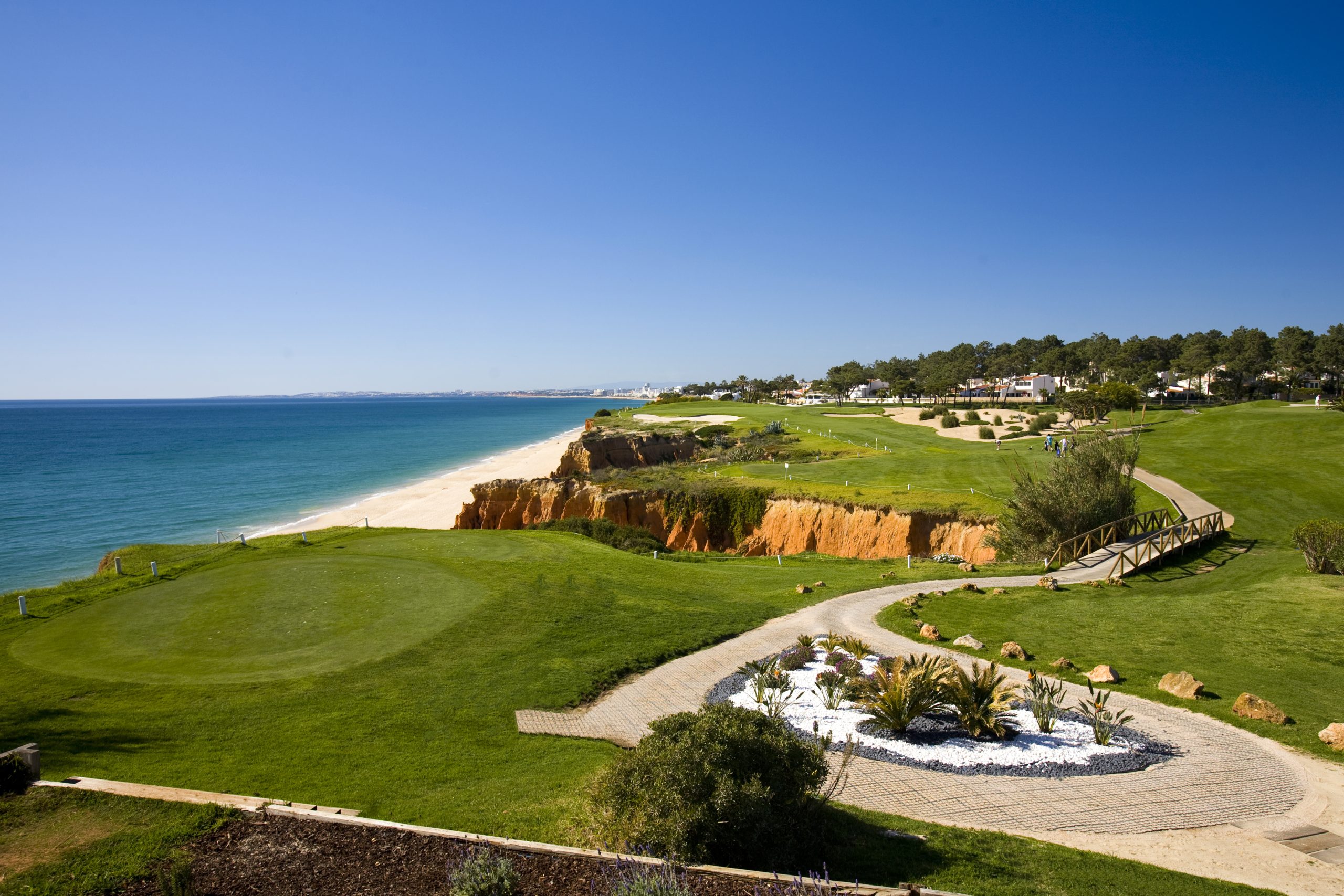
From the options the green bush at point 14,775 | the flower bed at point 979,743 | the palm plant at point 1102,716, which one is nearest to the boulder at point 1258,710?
the palm plant at point 1102,716

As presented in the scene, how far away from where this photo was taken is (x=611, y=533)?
29781mm

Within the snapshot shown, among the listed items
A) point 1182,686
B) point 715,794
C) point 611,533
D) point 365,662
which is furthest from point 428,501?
point 715,794

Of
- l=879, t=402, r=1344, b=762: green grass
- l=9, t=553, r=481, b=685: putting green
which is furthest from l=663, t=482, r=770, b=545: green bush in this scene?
l=9, t=553, r=481, b=685: putting green

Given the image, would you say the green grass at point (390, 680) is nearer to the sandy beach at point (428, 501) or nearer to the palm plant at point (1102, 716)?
the palm plant at point (1102, 716)

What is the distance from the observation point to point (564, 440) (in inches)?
4284

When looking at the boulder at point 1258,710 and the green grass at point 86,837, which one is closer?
the green grass at point 86,837

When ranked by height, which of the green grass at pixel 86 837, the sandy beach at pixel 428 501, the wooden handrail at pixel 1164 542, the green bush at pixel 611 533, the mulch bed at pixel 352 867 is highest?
the green grass at pixel 86 837

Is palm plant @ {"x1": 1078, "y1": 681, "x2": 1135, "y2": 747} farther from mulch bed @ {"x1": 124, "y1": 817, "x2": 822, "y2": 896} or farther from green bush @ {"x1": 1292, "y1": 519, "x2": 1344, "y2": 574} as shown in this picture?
green bush @ {"x1": 1292, "y1": 519, "x2": 1344, "y2": 574}

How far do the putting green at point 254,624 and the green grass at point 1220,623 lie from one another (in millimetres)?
11355

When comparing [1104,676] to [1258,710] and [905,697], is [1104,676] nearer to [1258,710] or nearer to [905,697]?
[1258,710]

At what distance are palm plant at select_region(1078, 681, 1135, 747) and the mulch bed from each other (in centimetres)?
648

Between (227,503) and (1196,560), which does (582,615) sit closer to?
(1196,560)

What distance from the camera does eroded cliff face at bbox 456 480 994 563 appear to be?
2816 cm

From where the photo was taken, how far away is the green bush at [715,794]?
616 cm
